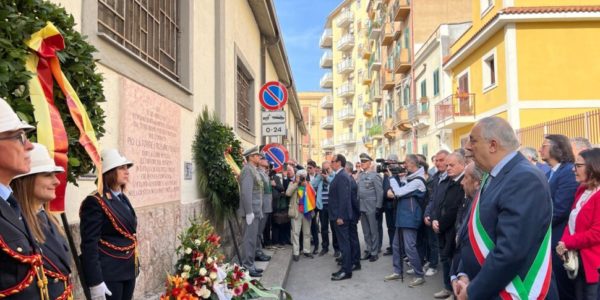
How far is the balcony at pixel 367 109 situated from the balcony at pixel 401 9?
16.3 m

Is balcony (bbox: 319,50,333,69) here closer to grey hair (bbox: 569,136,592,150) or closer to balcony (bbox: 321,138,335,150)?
balcony (bbox: 321,138,335,150)

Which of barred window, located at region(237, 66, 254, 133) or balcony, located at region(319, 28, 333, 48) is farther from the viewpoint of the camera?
balcony, located at region(319, 28, 333, 48)

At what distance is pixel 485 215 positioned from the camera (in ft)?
9.36

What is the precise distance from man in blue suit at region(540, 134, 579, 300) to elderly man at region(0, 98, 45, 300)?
4.48 metres

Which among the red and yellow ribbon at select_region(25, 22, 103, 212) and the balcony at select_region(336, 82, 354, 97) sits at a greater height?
the balcony at select_region(336, 82, 354, 97)

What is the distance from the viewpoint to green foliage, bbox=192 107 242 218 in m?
7.61

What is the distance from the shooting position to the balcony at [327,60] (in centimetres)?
6900

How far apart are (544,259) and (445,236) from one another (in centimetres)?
392

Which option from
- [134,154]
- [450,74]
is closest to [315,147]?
[450,74]

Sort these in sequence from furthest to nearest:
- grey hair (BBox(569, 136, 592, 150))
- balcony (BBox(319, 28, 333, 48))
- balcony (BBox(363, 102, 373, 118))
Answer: balcony (BBox(319, 28, 333, 48)), balcony (BBox(363, 102, 373, 118)), grey hair (BBox(569, 136, 592, 150))

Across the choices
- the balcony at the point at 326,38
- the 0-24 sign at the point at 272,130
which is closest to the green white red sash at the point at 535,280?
the 0-24 sign at the point at 272,130

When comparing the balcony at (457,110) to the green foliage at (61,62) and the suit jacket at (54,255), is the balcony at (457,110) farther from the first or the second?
the suit jacket at (54,255)

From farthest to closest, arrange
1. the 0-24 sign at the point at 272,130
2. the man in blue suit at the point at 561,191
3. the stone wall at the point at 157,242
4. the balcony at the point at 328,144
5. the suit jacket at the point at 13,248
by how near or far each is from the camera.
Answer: the balcony at the point at 328,144 → the 0-24 sign at the point at 272,130 → the stone wall at the point at 157,242 → the man in blue suit at the point at 561,191 → the suit jacket at the point at 13,248

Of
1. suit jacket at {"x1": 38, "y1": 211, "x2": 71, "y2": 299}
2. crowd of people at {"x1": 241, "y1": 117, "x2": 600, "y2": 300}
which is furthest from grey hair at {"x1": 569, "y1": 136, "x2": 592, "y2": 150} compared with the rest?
suit jacket at {"x1": 38, "y1": 211, "x2": 71, "y2": 299}
